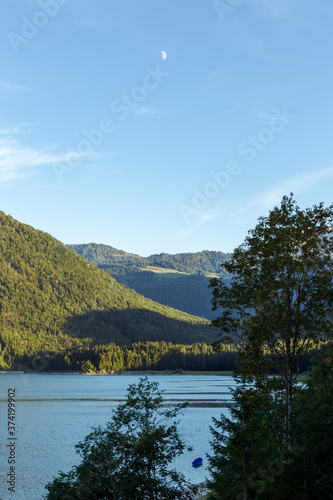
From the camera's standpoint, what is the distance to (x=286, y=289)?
2747 centimetres

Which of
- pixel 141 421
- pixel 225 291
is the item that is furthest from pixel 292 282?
pixel 141 421

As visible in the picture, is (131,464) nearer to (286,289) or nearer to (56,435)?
(286,289)

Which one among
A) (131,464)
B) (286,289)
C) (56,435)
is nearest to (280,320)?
(286,289)

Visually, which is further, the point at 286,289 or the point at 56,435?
the point at 56,435

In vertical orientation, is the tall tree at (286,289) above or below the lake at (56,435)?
above

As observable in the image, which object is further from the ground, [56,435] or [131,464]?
[131,464]

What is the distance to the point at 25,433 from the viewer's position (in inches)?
3839

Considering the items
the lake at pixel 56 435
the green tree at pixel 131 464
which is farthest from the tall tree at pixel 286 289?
the lake at pixel 56 435

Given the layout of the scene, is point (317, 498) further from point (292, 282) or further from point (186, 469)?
point (186, 469)

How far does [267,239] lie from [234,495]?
13060 millimetres

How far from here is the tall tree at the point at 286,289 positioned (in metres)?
27.2

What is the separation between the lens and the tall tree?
2717cm

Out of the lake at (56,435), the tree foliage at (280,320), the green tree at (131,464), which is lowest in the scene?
the lake at (56,435)

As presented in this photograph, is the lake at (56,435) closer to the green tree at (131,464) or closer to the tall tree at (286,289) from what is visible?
the green tree at (131,464)
